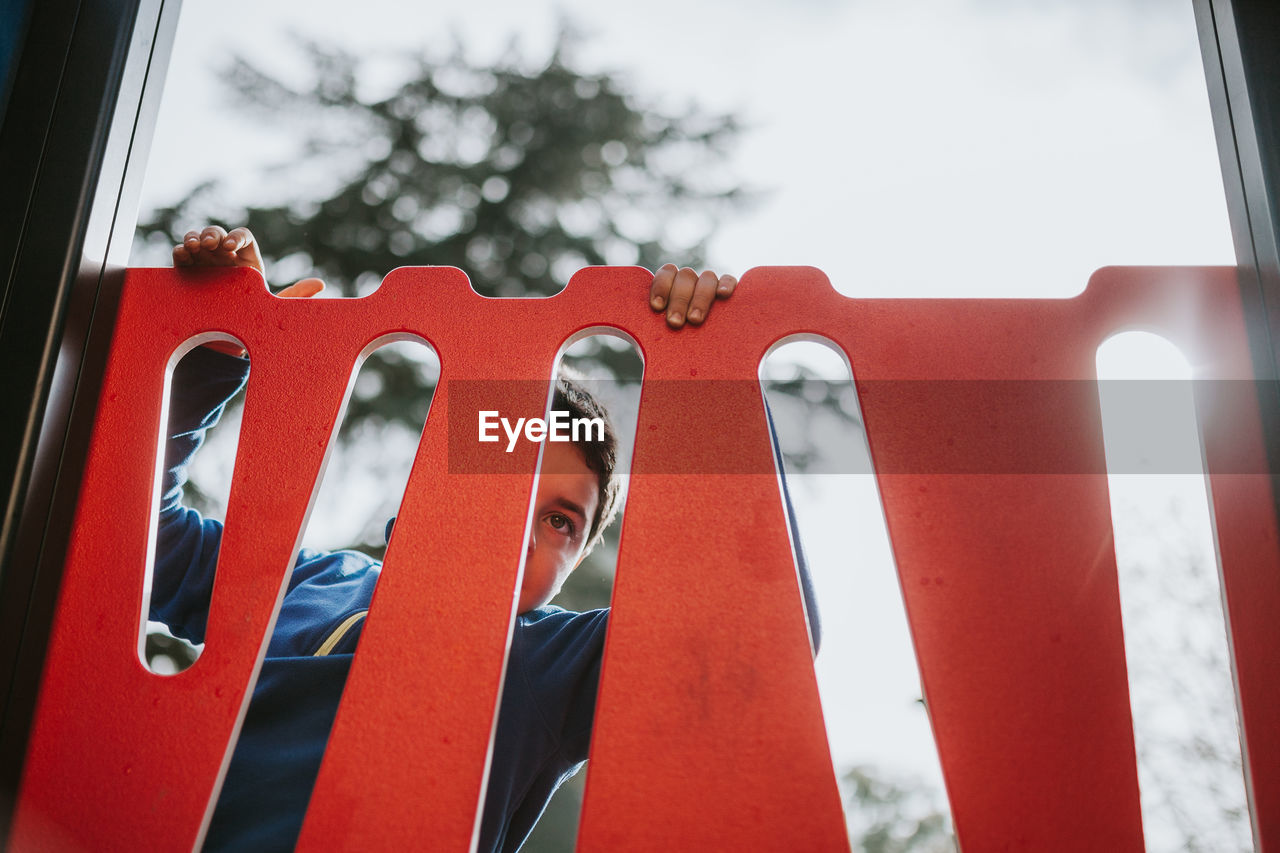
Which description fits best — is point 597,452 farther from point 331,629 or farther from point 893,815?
point 893,815

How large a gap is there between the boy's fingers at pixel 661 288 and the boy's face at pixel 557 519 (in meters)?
0.49

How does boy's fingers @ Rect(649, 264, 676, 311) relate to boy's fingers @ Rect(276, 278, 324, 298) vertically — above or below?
below

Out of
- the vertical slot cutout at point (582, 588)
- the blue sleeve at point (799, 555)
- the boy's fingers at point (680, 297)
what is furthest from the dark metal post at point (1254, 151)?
the vertical slot cutout at point (582, 588)

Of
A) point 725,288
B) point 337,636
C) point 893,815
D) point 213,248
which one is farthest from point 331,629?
point 893,815

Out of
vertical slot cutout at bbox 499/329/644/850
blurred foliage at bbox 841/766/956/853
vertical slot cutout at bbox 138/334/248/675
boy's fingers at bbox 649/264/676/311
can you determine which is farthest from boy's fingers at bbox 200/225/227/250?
blurred foliage at bbox 841/766/956/853

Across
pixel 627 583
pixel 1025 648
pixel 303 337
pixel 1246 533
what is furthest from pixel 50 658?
pixel 1246 533

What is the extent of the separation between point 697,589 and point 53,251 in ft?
2.59

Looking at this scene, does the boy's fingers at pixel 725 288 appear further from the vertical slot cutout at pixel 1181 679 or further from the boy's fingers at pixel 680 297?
the vertical slot cutout at pixel 1181 679

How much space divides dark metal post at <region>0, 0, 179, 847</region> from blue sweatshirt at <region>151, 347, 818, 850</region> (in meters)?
0.20

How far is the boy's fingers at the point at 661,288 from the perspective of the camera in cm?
90

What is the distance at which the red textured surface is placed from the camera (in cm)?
74

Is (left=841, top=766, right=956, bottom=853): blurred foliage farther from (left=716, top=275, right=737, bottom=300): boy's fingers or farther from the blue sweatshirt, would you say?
(left=716, top=275, right=737, bottom=300): boy's fingers

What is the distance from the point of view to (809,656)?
30.5 inches

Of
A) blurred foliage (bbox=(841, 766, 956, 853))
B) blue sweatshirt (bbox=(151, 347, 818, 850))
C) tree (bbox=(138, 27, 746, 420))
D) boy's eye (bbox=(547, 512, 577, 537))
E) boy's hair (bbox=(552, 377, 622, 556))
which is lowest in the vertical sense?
blurred foliage (bbox=(841, 766, 956, 853))
